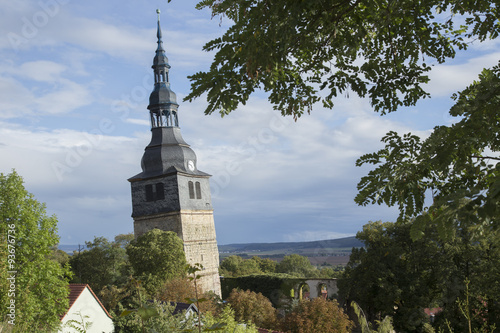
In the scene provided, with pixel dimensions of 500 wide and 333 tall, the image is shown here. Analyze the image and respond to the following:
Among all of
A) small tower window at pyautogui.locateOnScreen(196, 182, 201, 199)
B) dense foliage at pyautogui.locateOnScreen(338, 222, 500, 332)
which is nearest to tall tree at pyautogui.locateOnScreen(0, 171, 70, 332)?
dense foliage at pyautogui.locateOnScreen(338, 222, 500, 332)

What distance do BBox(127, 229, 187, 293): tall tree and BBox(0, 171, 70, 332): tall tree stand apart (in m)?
16.0

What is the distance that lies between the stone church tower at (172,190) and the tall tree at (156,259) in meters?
6.00

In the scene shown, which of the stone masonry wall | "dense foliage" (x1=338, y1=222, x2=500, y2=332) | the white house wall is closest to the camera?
the white house wall

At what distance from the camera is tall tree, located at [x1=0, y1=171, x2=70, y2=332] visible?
14480mm

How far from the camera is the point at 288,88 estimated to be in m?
5.52

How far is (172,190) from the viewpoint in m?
42.2

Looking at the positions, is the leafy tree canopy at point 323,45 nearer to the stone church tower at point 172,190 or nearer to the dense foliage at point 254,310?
the dense foliage at point 254,310

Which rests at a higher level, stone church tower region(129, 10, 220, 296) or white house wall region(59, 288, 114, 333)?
stone church tower region(129, 10, 220, 296)

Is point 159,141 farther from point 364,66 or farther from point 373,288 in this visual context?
point 364,66

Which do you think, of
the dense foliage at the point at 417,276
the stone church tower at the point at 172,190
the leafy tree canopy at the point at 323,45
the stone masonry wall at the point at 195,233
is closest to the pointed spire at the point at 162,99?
the stone church tower at the point at 172,190

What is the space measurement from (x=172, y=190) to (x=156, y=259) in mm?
9677

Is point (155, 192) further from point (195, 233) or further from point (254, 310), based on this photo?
point (254, 310)

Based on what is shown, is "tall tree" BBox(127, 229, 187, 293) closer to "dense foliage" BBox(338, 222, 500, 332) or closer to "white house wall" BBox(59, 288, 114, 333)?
"white house wall" BBox(59, 288, 114, 333)

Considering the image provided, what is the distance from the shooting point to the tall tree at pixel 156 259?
32469 mm
